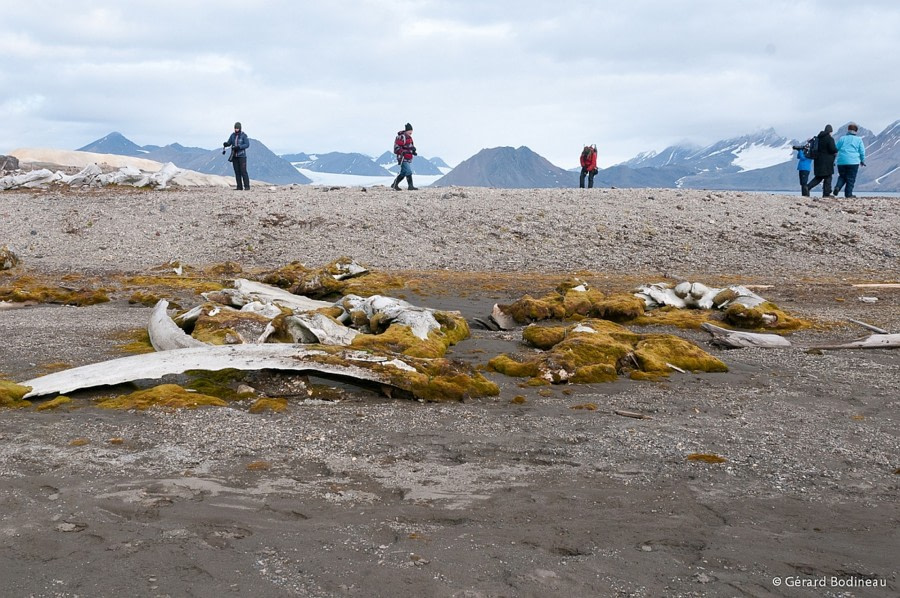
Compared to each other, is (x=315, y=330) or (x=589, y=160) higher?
(x=589, y=160)

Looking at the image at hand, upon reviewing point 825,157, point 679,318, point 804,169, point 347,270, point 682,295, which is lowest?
point 679,318

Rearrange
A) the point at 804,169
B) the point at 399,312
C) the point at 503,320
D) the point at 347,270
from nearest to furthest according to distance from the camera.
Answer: the point at 399,312
the point at 503,320
the point at 347,270
the point at 804,169

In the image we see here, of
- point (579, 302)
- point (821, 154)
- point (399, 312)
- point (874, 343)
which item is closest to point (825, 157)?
point (821, 154)

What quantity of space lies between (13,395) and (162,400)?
146 cm

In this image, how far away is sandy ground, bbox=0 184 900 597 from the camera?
3744mm

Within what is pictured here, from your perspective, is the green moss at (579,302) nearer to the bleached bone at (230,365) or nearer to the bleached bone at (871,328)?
the bleached bone at (871,328)

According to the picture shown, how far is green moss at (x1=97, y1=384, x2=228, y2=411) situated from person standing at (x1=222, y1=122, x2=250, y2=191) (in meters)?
17.3

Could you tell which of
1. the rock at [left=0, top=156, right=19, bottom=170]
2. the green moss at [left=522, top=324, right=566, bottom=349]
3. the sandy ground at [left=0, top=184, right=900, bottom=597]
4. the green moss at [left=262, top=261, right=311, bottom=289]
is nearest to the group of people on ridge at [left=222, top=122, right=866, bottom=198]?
the green moss at [left=262, top=261, right=311, bottom=289]

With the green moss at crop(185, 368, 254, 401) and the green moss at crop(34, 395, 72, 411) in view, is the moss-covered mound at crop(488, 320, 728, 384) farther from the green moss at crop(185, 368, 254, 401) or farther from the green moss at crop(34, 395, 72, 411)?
the green moss at crop(34, 395, 72, 411)

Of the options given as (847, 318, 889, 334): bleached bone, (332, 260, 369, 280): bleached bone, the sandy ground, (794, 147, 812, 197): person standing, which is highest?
(794, 147, 812, 197): person standing

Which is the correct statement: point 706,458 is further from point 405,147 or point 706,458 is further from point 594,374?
point 405,147

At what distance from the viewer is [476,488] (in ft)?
16.3

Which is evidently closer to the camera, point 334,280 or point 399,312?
point 399,312

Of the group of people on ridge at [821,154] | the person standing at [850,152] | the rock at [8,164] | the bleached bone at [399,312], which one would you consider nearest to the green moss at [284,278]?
the bleached bone at [399,312]
